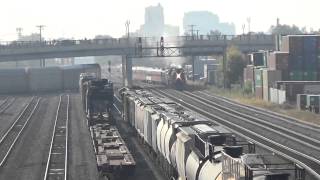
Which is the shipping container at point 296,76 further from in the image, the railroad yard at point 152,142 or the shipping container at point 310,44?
the railroad yard at point 152,142

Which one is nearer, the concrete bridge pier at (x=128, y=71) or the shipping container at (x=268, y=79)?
the shipping container at (x=268, y=79)

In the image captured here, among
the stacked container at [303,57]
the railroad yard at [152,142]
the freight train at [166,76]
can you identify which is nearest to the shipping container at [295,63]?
the stacked container at [303,57]

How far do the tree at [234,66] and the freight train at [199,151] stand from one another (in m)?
61.0

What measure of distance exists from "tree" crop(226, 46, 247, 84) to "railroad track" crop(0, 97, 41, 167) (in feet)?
116

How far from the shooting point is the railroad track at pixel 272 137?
35.2 metres

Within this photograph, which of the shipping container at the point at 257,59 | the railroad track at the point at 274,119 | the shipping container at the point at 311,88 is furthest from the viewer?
the shipping container at the point at 257,59

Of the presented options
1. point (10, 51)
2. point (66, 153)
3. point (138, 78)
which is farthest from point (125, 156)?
point (138, 78)

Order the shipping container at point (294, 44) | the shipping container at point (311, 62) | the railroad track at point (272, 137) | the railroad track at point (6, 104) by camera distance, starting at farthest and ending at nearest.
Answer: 1. the shipping container at point (311, 62)
2. the shipping container at point (294, 44)
3. the railroad track at point (6, 104)
4. the railroad track at point (272, 137)

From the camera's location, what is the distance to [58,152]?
40219 mm

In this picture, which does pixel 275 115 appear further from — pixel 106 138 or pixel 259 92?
pixel 106 138

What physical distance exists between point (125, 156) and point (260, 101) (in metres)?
47.9

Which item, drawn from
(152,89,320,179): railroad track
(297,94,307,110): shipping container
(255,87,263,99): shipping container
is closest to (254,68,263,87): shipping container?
(255,87,263,99): shipping container

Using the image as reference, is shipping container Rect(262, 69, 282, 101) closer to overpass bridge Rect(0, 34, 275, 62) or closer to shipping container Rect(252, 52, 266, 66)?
shipping container Rect(252, 52, 266, 66)

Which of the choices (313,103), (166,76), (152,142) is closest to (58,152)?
(152,142)
